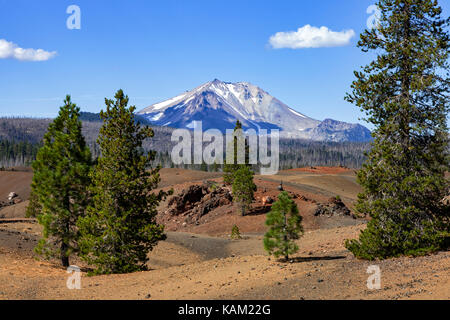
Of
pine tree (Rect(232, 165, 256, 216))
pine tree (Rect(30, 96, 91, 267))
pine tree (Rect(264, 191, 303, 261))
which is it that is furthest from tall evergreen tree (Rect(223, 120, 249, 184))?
pine tree (Rect(264, 191, 303, 261))

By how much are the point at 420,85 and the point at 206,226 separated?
3423 centimetres

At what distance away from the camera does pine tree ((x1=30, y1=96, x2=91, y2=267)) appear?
885 inches

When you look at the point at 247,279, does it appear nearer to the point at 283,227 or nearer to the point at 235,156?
the point at 283,227

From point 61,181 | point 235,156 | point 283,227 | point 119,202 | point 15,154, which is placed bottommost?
point 283,227

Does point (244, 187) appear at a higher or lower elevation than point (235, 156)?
lower

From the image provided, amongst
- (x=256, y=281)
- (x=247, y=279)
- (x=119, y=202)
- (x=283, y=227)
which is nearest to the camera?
(x=256, y=281)

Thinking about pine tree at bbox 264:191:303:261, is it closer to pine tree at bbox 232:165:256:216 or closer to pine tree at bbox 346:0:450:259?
pine tree at bbox 346:0:450:259

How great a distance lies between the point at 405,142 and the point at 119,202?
11.7 metres

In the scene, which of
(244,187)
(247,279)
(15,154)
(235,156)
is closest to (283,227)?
(247,279)

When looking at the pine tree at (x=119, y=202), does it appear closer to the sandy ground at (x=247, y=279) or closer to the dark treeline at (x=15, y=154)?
the sandy ground at (x=247, y=279)

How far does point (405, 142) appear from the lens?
16.6m

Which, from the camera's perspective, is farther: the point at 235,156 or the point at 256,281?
the point at 235,156

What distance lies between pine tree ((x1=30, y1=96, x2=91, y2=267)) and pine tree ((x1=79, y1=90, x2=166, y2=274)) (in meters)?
2.88
